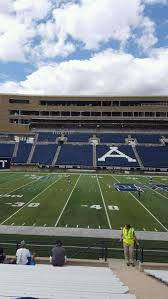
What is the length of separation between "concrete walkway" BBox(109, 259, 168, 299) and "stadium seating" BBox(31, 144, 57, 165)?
66.1 m

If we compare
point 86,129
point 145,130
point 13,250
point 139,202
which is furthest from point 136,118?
point 13,250

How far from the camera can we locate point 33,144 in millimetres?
90000

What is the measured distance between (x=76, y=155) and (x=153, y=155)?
48.2 ft

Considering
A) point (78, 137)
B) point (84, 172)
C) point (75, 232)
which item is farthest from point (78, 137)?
point (75, 232)

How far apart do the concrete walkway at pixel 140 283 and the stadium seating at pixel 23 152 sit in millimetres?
67004

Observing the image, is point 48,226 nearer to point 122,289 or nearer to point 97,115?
point 122,289

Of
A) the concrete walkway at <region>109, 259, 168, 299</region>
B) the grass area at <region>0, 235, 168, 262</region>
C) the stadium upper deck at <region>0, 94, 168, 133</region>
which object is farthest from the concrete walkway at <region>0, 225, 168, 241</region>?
the stadium upper deck at <region>0, 94, 168, 133</region>

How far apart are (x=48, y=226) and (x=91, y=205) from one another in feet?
29.4

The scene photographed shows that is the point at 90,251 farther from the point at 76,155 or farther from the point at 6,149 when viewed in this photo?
the point at 6,149

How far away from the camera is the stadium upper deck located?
98.6 m

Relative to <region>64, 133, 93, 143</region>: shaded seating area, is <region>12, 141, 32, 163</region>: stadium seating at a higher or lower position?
lower

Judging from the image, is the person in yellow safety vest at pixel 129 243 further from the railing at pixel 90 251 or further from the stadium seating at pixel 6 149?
the stadium seating at pixel 6 149

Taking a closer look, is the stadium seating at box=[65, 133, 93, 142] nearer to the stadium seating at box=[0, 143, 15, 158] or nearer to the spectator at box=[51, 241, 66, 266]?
the stadium seating at box=[0, 143, 15, 158]

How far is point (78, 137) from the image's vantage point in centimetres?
9450
